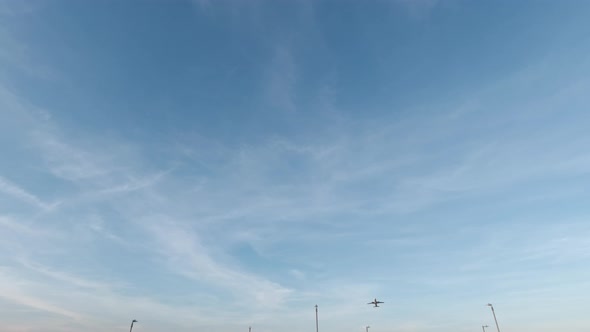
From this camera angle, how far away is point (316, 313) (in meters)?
58.3

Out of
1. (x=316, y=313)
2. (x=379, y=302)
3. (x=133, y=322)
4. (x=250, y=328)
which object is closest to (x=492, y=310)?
(x=379, y=302)

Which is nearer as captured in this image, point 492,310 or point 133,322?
point 133,322

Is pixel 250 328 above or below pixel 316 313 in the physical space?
below

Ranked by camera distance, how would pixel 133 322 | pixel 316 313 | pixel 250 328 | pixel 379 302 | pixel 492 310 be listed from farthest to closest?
pixel 250 328 < pixel 316 313 < pixel 492 310 < pixel 379 302 < pixel 133 322

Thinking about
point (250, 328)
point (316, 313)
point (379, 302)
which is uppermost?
point (379, 302)

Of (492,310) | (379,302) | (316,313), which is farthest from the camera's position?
(316,313)

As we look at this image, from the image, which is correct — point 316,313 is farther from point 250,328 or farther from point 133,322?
point 133,322

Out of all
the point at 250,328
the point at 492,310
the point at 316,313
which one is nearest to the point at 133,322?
the point at 316,313

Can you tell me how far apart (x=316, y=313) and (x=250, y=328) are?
36.2 meters

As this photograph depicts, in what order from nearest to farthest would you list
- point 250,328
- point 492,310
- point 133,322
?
point 133,322 < point 492,310 < point 250,328

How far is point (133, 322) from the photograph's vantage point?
40.8 m

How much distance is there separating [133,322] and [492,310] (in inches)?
3437

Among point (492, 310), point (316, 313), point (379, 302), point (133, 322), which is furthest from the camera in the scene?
point (316, 313)

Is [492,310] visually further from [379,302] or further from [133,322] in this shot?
[133,322]
